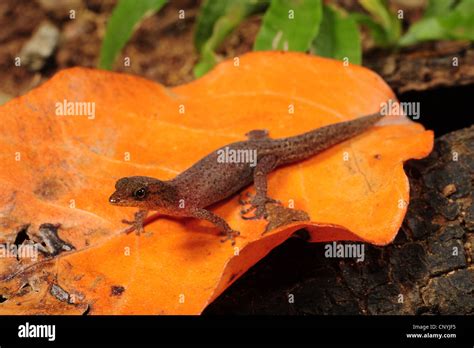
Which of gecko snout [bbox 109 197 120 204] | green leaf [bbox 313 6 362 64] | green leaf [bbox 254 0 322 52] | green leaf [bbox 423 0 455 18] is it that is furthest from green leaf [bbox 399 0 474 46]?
gecko snout [bbox 109 197 120 204]

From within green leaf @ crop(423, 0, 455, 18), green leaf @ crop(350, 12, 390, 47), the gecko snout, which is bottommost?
the gecko snout

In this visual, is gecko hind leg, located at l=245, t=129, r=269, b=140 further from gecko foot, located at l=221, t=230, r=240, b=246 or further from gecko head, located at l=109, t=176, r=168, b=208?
gecko foot, located at l=221, t=230, r=240, b=246

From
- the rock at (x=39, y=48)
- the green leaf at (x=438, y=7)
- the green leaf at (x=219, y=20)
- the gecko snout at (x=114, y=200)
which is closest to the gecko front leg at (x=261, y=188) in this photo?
the gecko snout at (x=114, y=200)

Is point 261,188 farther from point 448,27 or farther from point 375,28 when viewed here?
point 375,28

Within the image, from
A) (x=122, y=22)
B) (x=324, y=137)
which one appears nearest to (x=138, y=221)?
(x=324, y=137)

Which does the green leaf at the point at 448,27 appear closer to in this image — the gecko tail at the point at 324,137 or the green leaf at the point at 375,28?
the green leaf at the point at 375,28

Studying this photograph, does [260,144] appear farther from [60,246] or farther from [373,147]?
[60,246]
